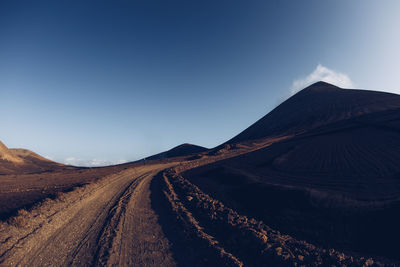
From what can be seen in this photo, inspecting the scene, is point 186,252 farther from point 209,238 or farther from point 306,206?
point 306,206

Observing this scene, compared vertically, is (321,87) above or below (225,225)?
above

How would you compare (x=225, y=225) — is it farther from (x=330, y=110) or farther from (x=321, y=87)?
(x=321, y=87)

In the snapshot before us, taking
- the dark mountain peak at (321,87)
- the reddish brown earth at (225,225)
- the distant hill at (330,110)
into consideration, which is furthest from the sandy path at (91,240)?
the dark mountain peak at (321,87)

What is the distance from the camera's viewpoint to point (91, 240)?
7.52m

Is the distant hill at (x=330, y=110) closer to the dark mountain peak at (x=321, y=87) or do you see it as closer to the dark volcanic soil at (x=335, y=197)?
the dark mountain peak at (x=321, y=87)

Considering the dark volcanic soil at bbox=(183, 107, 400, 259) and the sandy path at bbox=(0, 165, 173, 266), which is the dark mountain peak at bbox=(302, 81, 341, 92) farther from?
the sandy path at bbox=(0, 165, 173, 266)

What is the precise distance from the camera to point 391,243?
21.8ft

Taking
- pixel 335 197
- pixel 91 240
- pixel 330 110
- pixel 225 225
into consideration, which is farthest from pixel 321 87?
pixel 91 240

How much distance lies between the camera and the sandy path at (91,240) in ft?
20.6

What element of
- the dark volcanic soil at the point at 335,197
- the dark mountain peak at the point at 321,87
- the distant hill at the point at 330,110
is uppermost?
the dark mountain peak at the point at 321,87

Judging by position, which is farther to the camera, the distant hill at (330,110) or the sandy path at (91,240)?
the distant hill at (330,110)

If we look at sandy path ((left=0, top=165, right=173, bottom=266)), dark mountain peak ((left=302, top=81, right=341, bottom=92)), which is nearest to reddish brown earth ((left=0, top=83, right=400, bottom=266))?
sandy path ((left=0, top=165, right=173, bottom=266))

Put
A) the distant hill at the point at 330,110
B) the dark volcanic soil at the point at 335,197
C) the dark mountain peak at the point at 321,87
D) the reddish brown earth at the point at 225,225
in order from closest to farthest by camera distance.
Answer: the reddish brown earth at the point at 225,225, the dark volcanic soil at the point at 335,197, the distant hill at the point at 330,110, the dark mountain peak at the point at 321,87

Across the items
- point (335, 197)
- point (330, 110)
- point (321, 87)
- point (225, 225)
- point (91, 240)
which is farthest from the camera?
point (321, 87)
